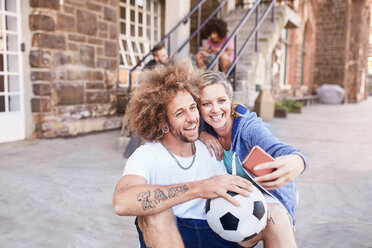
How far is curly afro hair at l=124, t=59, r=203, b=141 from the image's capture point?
1.64 metres

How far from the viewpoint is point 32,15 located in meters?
5.18

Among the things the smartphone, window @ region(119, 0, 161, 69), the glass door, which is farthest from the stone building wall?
the smartphone

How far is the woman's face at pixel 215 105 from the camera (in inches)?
73.8

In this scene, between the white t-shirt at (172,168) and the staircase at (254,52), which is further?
the staircase at (254,52)

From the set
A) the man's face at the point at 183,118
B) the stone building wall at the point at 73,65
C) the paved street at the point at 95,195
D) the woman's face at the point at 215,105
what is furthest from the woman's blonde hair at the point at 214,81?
the stone building wall at the point at 73,65

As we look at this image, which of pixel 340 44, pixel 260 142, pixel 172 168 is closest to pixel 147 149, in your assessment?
pixel 172 168

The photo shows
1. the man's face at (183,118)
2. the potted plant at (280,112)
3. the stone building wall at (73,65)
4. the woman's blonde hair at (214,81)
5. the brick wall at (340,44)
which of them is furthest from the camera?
the brick wall at (340,44)

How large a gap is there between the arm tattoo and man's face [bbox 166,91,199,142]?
10.6 inches

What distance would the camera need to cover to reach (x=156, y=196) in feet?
4.59

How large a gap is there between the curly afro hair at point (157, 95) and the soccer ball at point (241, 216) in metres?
0.46

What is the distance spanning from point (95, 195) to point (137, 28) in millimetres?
5138

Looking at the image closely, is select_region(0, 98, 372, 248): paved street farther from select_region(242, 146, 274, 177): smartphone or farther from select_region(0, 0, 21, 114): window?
select_region(242, 146, 274, 177): smartphone

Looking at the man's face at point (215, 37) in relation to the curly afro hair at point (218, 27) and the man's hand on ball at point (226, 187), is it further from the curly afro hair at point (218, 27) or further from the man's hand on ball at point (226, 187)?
the man's hand on ball at point (226, 187)

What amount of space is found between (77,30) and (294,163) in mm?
4949
